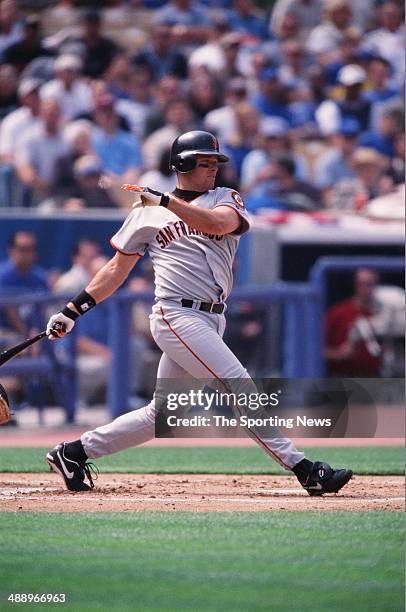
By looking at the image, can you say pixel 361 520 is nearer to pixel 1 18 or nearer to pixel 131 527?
pixel 131 527

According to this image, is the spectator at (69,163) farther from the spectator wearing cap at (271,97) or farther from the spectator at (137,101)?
the spectator wearing cap at (271,97)

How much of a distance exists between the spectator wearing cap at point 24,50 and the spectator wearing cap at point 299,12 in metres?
2.27

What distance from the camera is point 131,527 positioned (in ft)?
12.7

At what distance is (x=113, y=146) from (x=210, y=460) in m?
3.82

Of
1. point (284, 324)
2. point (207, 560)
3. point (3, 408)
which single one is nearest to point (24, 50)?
point (284, 324)

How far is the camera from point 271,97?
1034cm

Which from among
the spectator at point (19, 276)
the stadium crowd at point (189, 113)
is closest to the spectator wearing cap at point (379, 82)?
the stadium crowd at point (189, 113)

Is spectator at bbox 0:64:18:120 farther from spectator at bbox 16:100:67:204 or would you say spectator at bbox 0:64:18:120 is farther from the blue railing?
the blue railing

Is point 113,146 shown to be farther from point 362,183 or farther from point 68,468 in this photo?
point 68,468

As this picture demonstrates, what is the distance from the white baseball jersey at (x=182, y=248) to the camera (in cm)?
438

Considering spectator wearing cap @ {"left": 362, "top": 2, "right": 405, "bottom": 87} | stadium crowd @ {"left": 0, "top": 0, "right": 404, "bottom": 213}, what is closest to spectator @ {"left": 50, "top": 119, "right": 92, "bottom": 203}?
stadium crowd @ {"left": 0, "top": 0, "right": 404, "bottom": 213}

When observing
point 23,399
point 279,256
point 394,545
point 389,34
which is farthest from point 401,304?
point 394,545

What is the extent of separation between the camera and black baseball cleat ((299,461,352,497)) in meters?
4.36

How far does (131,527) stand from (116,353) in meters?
3.88
